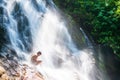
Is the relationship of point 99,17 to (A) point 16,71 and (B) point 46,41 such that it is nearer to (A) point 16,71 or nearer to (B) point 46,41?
(B) point 46,41

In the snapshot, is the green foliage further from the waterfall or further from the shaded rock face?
the shaded rock face

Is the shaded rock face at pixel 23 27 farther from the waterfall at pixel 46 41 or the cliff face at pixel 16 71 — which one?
the cliff face at pixel 16 71

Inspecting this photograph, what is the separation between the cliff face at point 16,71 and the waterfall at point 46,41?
0.63 m

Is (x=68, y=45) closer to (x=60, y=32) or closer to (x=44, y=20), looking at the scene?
(x=60, y=32)

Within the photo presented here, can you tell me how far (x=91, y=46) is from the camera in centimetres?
1384

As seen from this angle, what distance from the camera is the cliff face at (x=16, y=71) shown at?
25.5ft

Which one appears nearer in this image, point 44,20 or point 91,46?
point 44,20

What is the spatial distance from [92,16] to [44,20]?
3.79 meters

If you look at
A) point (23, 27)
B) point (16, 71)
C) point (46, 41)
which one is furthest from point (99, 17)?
point (16, 71)

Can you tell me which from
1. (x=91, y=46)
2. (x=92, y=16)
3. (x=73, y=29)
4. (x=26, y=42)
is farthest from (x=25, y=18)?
(x=92, y=16)

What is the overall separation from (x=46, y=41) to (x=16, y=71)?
3.87 m

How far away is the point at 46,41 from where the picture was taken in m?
11.8

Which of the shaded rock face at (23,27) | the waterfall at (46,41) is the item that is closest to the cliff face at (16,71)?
the waterfall at (46,41)

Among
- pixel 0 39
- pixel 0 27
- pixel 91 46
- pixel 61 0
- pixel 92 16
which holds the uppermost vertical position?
pixel 61 0
